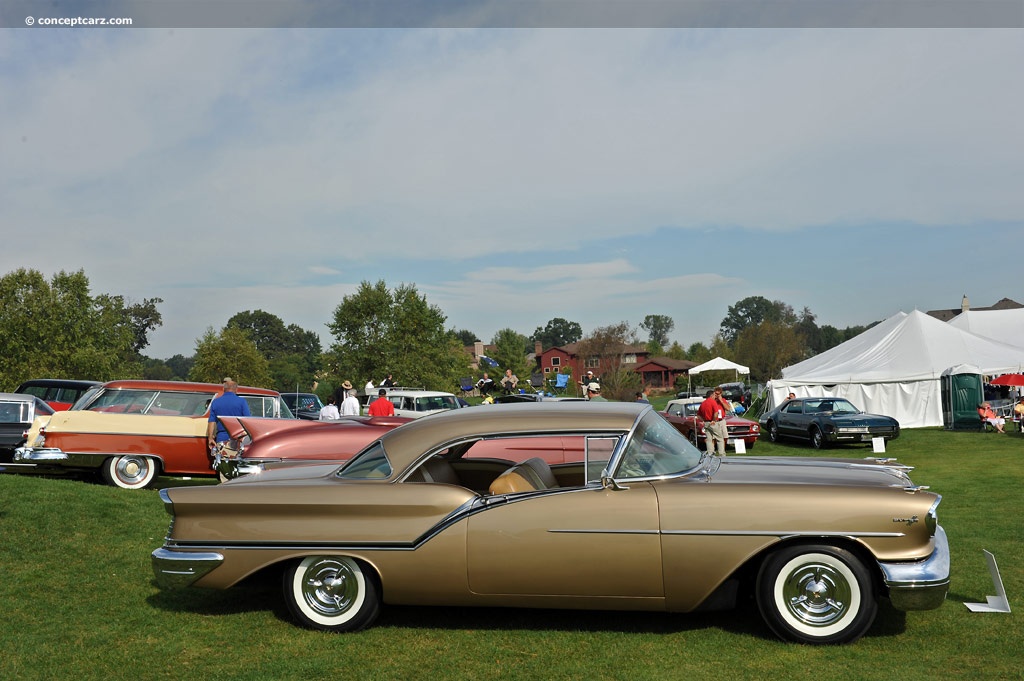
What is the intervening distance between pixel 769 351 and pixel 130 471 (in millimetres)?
76377

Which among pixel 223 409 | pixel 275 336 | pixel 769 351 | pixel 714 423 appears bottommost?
pixel 714 423

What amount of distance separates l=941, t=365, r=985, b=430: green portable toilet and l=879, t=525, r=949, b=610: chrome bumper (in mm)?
23595

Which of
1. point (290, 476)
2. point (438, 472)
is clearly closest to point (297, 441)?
point (290, 476)

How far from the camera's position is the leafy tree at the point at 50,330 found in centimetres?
4159

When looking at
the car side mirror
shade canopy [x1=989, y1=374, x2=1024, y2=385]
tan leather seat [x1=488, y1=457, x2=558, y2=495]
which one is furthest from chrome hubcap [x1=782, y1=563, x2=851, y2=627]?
shade canopy [x1=989, y1=374, x2=1024, y2=385]

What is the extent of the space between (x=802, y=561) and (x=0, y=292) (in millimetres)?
46169

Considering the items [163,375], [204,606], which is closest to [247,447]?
[204,606]

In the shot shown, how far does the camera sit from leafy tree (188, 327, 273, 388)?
61875 mm

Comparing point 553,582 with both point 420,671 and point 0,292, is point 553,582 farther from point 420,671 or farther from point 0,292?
point 0,292

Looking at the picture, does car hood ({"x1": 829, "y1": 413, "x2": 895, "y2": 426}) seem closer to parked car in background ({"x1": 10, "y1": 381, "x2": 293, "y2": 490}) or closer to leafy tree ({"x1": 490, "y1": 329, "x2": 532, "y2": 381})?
parked car in background ({"x1": 10, "y1": 381, "x2": 293, "y2": 490})

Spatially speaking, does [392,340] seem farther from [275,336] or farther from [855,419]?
[275,336]

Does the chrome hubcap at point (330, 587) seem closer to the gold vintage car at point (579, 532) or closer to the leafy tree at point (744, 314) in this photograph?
the gold vintage car at point (579, 532)

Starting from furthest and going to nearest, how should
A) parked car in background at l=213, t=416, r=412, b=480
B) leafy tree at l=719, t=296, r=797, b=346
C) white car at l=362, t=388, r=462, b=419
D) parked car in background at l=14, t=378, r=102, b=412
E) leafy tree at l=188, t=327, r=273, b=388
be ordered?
1. leafy tree at l=719, t=296, r=797, b=346
2. leafy tree at l=188, t=327, r=273, b=388
3. white car at l=362, t=388, r=462, b=419
4. parked car in background at l=14, t=378, r=102, b=412
5. parked car in background at l=213, t=416, r=412, b=480

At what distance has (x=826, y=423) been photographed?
22.0 meters
